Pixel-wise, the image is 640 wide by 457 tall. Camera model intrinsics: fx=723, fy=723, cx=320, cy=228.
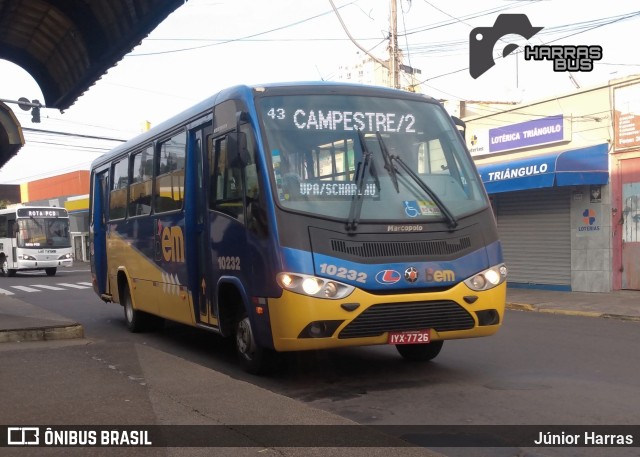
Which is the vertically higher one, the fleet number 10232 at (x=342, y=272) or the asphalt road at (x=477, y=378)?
the fleet number 10232 at (x=342, y=272)

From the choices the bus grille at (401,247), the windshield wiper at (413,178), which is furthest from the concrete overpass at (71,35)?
the bus grille at (401,247)

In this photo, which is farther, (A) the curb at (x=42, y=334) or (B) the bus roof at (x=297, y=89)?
(A) the curb at (x=42, y=334)

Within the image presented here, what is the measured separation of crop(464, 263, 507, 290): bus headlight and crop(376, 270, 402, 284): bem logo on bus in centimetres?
77

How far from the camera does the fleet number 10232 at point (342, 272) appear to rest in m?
6.75

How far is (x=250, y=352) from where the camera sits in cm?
777

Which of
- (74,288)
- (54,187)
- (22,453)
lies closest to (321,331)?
(22,453)

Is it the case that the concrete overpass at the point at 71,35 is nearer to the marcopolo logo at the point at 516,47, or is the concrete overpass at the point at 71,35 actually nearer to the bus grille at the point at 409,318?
the bus grille at the point at 409,318

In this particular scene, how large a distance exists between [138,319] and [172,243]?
2.86m

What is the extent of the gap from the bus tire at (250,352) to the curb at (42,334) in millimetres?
3220

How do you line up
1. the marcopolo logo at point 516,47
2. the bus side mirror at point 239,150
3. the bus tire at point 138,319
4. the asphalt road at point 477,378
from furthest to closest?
the marcopolo logo at point 516,47 < the bus tire at point 138,319 < the bus side mirror at point 239,150 < the asphalt road at point 477,378

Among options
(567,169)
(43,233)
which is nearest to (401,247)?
(567,169)

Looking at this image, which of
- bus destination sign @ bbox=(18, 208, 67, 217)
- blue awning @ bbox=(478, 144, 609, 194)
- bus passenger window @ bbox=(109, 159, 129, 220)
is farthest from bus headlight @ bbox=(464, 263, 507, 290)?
bus destination sign @ bbox=(18, 208, 67, 217)

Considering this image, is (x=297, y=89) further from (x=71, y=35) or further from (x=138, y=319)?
(x=138, y=319)

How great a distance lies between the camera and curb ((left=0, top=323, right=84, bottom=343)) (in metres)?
9.60
